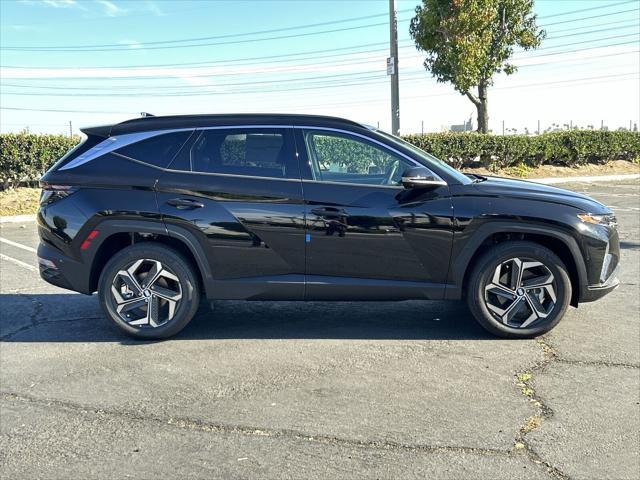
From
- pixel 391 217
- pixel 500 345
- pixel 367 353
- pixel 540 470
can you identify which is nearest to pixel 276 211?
pixel 391 217

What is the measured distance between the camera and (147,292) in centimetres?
473

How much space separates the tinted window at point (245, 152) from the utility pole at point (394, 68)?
42.7 feet

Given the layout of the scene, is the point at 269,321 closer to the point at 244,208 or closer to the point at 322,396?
the point at 244,208

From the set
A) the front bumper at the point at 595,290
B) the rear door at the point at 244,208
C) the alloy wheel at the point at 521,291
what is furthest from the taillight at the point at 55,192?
the front bumper at the point at 595,290

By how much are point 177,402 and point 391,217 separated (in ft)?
6.88

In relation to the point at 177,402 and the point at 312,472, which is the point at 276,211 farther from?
the point at 312,472

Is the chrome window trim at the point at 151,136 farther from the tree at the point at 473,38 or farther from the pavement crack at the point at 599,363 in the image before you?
the tree at the point at 473,38

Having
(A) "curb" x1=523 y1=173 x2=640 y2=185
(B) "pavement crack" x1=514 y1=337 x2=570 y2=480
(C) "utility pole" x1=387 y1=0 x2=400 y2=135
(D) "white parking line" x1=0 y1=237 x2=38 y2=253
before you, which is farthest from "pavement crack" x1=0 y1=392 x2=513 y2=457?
(A) "curb" x1=523 y1=173 x2=640 y2=185

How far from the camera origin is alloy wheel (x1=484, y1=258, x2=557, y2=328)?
4.62 m

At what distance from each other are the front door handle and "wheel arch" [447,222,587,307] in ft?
6.93

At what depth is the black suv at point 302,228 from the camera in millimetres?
4582

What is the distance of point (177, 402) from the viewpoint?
145 inches

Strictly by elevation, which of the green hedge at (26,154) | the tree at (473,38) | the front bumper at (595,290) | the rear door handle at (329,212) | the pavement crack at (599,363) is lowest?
the pavement crack at (599,363)

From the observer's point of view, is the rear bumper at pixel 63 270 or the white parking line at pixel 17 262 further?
the white parking line at pixel 17 262
